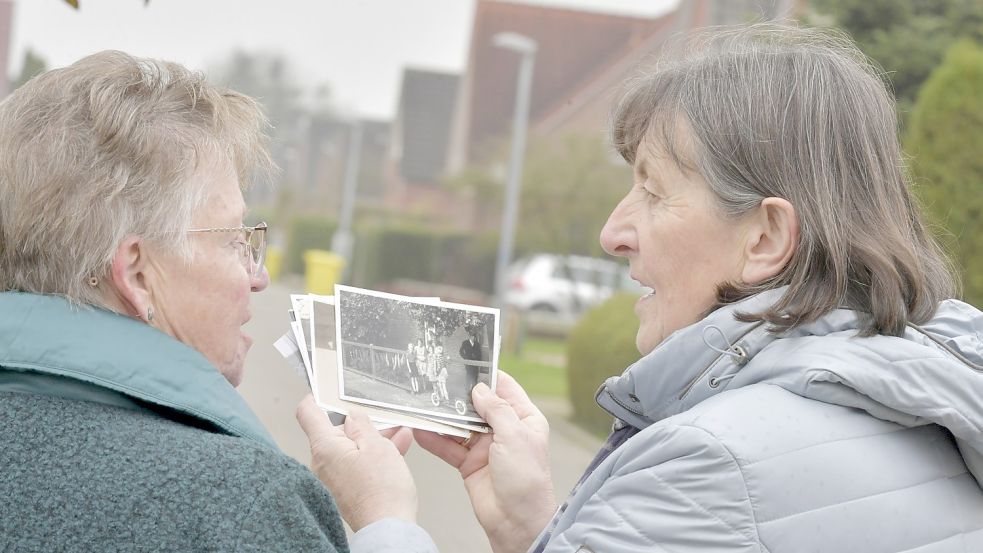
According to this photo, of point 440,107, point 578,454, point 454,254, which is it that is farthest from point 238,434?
point 440,107

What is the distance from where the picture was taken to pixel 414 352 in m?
2.11

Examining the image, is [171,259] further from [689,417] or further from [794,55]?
[794,55]

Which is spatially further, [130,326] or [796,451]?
[130,326]

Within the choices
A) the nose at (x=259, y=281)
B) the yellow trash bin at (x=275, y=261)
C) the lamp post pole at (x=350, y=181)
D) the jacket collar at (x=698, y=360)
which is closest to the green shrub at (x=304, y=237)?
the lamp post pole at (x=350, y=181)

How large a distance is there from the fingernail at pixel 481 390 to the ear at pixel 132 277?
2.01 feet

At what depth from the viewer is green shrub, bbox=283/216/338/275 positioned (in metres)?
38.5

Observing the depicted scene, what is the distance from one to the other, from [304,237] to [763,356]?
123ft

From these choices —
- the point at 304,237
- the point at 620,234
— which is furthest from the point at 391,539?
the point at 304,237

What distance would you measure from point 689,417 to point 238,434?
25.9 inches

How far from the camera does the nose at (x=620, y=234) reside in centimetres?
194

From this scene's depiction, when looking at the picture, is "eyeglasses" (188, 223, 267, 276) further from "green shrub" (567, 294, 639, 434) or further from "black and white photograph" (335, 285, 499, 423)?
"green shrub" (567, 294, 639, 434)

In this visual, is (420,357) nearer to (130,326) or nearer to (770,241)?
(130,326)

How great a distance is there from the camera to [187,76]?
188cm

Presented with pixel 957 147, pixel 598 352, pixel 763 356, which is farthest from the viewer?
pixel 598 352
